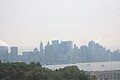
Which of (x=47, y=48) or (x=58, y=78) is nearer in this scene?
(x=58, y=78)

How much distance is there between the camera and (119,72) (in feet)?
199

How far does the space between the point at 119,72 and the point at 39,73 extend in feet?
141

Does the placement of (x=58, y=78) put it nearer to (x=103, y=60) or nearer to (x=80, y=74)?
(x=80, y=74)

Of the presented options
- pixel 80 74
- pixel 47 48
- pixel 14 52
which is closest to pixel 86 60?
pixel 47 48

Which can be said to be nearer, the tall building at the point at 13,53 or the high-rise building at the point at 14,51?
the tall building at the point at 13,53

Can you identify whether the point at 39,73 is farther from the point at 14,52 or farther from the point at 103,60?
the point at 103,60

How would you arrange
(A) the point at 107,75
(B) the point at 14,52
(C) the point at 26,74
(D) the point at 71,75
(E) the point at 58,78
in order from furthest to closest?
(B) the point at 14,52 < (A) the point at 107,75 < (D) the point at 71,75 < (E) the point at 58,78 < (C) the point at 26,74

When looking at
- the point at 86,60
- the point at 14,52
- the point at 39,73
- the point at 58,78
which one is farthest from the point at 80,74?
the point at 86,60

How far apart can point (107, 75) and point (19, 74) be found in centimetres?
4096

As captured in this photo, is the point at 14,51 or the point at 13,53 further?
the point at 14,51

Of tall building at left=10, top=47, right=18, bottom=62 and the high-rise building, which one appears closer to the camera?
tall building at left=10, top=47, right=18, bottom=62

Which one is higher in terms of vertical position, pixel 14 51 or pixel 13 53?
pixel 14 51

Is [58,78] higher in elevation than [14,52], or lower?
lower

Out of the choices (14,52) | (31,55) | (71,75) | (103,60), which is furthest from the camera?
(103,60)
